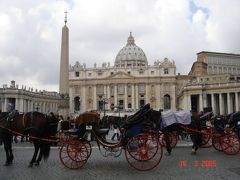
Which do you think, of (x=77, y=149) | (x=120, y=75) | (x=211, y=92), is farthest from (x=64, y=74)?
(x=120, y=75)

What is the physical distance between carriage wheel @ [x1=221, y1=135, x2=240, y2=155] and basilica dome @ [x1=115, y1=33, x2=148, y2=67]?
103 meters

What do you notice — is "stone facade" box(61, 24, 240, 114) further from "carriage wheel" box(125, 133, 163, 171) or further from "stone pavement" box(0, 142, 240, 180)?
"carriage wheel" box(125, 133, 163, 171)

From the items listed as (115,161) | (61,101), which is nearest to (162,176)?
(115,161)

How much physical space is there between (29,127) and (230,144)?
733 cm

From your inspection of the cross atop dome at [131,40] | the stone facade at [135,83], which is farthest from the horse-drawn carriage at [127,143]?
the cross atop dome at [131,40]

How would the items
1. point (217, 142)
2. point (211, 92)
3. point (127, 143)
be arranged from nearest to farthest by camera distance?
1. point (127, 143)
2. point (217, 142)
3. point (211, 92)

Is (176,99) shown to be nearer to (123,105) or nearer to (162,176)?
(123,105)

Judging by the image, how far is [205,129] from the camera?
14.1m

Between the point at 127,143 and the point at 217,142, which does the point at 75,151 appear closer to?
the point at 127,143

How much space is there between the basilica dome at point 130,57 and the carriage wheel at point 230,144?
4051 inches

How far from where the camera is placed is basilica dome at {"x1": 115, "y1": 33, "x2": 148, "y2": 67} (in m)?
117

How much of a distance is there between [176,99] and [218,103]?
2788 centimetres

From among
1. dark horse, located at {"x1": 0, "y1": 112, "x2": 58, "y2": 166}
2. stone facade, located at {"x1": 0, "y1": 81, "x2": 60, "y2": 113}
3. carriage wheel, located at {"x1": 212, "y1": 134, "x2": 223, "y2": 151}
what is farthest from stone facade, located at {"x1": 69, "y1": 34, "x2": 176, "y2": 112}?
dark horse, located at {"x1": 0, "y1": 112, "x2": 58, "y2": 166}

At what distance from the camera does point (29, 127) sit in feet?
32.9
